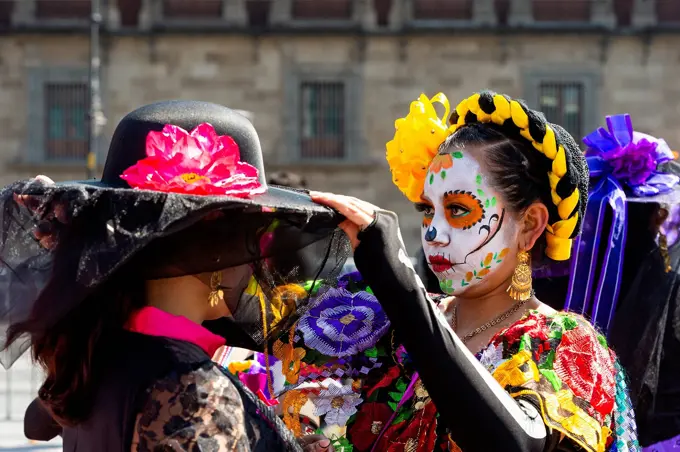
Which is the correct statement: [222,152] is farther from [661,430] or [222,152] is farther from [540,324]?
[661,430]

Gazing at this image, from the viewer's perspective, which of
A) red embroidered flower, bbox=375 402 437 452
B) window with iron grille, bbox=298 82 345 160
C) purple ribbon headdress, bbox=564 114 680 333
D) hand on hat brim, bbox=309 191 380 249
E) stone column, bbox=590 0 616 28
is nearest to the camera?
hand on hat brim, bbox=309 191 380 249

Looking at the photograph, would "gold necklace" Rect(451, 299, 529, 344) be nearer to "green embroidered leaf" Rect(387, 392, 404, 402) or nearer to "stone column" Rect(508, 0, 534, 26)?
"green embroidered leaf" Rect(387, 392, 404, 402)

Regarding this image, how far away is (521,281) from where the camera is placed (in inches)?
93.6

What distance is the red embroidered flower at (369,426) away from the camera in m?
2.45

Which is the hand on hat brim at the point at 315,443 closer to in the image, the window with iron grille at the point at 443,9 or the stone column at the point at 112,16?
the window with iron grille at the point at 443,9

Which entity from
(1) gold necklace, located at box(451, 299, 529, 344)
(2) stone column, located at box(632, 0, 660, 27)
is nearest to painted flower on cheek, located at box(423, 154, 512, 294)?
(1) gold necklace, located at box(451, 299, 529, 344)

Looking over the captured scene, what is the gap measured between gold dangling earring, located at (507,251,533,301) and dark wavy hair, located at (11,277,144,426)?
1031mm

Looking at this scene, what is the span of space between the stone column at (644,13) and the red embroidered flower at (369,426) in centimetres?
1685

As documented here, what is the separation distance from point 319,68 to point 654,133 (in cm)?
640

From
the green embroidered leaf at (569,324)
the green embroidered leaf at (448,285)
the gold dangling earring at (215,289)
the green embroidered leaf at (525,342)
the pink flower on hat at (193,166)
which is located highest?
the pink flower on hat at (193,166)

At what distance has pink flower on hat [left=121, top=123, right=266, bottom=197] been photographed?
5.68 ft

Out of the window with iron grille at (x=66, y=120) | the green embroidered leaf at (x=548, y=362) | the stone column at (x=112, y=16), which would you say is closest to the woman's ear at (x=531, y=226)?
the green embroidered leaf at (x=548, y=362)

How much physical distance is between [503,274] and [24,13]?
17673 mm

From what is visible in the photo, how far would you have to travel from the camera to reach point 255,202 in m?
1.76
